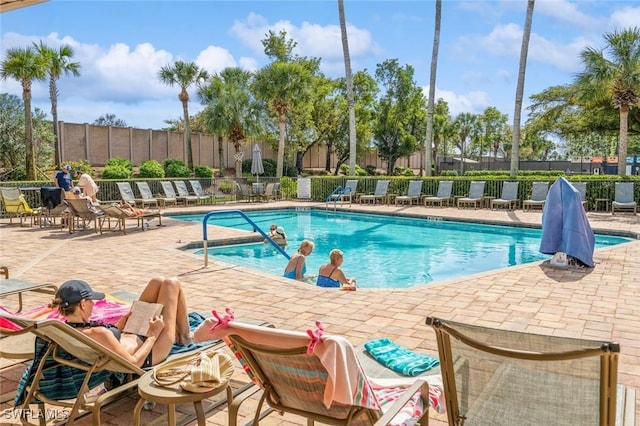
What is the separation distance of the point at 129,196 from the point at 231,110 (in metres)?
10.8

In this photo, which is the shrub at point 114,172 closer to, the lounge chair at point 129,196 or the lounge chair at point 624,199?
the lounge chair at point 129,196

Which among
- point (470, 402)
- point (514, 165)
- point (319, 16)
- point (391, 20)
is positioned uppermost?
point (319, 16)

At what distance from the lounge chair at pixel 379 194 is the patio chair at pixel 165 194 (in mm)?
6974

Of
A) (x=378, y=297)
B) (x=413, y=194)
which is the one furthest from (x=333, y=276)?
(x=413, y=194)

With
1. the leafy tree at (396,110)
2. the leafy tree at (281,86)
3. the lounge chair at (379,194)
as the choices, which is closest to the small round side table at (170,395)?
the lounge chair at (379,194)

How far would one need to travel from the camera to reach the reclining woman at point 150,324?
238cm

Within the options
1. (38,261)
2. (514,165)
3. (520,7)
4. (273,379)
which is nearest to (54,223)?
(38,261)

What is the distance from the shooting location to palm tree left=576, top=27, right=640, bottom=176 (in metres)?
16.6

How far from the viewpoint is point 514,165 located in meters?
18.3

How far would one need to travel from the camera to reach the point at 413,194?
17.9 metres

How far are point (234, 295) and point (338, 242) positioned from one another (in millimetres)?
6512

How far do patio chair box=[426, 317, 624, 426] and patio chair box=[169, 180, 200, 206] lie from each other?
1687cm

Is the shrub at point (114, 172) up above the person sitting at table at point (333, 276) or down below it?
above

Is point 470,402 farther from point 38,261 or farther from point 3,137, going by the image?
point 3,137
